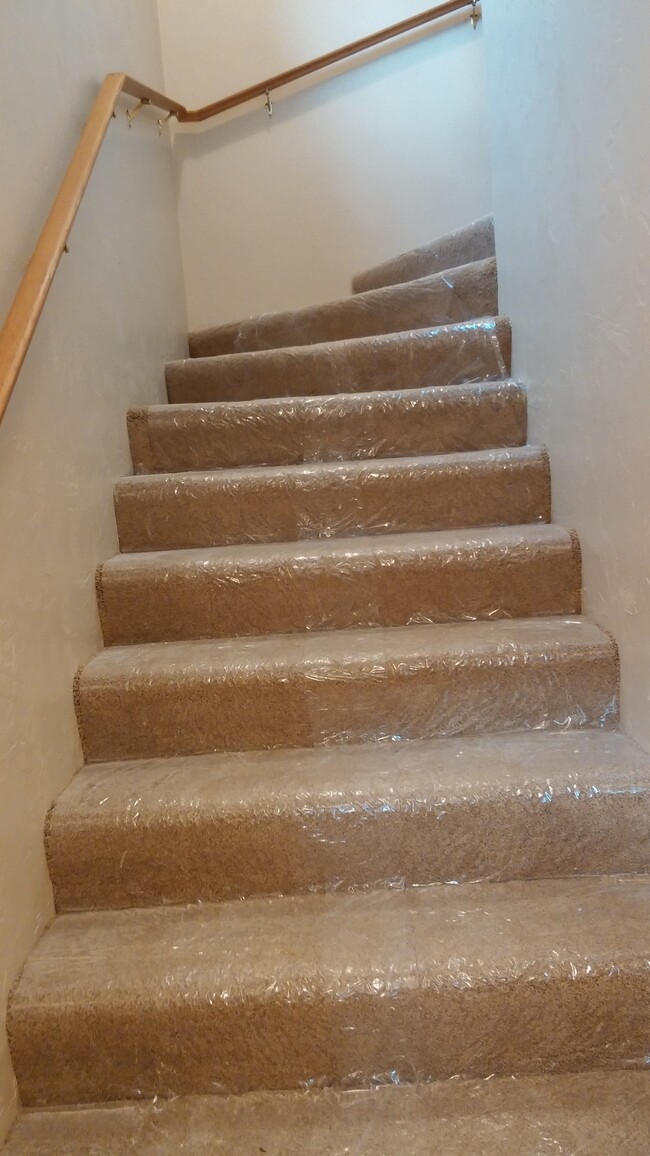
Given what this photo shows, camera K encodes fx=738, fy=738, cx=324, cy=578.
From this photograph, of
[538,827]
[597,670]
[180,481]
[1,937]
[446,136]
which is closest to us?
[1,937]

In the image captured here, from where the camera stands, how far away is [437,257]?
7.55 ft

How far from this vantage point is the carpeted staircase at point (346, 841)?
982 mm

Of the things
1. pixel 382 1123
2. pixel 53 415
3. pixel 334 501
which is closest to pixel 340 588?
pixel 334 501

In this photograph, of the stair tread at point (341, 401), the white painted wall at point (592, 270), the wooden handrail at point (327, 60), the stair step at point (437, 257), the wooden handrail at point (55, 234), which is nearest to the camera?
the wooden handrail at point (55, 234)

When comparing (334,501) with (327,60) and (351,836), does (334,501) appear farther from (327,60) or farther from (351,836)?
(327,60)

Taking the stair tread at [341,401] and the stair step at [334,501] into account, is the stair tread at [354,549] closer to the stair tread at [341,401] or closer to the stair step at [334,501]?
the stair step at [334,501]

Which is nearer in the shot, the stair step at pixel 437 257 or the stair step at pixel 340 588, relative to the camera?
the stair step at pixel 340 588

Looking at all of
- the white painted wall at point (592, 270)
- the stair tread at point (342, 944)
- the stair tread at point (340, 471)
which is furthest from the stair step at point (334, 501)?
the stair tread at point (342, 944)

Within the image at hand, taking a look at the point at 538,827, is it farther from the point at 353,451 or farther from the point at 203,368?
the point at 203,368

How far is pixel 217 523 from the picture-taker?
1.64 meters

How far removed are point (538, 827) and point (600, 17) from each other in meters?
1.29

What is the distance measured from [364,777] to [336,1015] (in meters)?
0.34

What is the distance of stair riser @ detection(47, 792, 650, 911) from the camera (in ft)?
3.74

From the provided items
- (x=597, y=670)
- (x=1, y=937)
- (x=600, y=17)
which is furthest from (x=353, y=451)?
(x=1, y=937)
